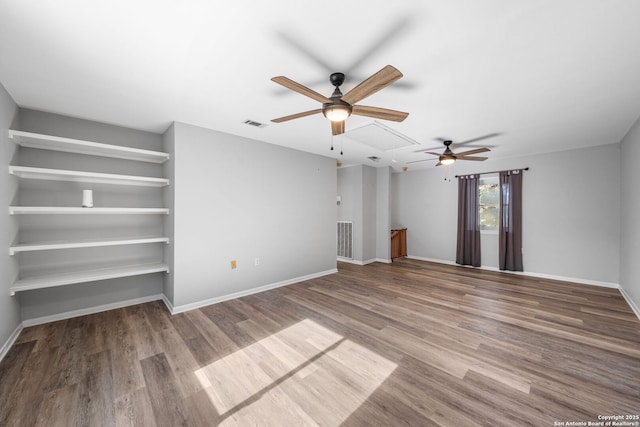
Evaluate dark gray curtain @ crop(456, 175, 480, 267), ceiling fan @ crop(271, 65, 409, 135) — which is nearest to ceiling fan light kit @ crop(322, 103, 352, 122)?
ceiling fan @ crop(271, 65, 409, 135)

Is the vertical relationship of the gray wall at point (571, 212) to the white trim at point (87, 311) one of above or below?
above

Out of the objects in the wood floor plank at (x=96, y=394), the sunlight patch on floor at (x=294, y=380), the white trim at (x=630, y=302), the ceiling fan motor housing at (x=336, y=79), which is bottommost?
the sunlight patch on floor at (x=294, y=380)

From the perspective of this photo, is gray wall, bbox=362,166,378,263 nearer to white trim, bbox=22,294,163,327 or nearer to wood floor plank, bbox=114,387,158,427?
white trim, bbox=22,294,163,327

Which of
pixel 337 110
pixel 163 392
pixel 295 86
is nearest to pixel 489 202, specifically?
pixel 337 110

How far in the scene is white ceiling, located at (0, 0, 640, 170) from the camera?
1424mm

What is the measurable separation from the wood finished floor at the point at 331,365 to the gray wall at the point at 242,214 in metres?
0.53

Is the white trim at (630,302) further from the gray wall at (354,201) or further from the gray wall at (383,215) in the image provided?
the gray wall at (354,201)

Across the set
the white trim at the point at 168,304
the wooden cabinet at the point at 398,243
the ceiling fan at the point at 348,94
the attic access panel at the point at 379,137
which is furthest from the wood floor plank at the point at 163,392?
the wooden cabinet at the point at 398,243

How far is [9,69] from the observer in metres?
2.01

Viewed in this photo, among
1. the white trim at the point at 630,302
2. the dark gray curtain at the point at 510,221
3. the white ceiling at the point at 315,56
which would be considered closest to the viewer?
the white ceiling at the point at 315,56

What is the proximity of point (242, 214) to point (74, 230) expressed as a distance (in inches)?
78.3

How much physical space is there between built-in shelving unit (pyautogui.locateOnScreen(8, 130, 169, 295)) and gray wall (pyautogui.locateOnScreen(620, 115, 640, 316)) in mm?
6153

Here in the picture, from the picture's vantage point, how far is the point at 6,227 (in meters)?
2.32

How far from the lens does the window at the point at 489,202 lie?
5.43 m
